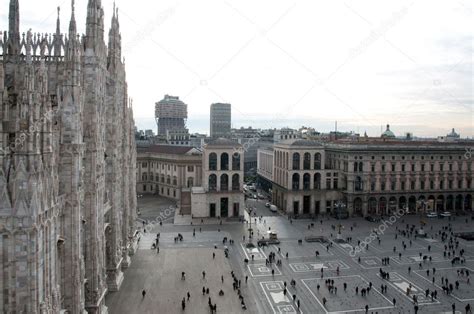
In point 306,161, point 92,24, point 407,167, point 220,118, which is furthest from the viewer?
A: point 220,118

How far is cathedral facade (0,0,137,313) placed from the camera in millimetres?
16234

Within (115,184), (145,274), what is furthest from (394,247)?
(115,184)

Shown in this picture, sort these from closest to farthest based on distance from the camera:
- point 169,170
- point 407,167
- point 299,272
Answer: point 299,272 < point 407,167 < point 169,170

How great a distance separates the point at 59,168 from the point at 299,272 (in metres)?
31.1

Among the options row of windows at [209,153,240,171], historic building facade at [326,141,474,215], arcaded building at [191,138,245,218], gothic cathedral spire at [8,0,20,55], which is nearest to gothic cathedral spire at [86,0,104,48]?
gothic cathedral spire at [8,0,20,55]

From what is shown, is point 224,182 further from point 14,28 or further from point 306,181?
point 14,28

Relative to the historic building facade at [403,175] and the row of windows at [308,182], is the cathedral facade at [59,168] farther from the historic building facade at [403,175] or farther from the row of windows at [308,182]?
the historic building facade at [403,175]

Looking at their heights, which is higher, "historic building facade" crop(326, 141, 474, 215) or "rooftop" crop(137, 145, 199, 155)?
"rooftop" crop(137, 145, 199, 155)

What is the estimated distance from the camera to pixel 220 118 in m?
187

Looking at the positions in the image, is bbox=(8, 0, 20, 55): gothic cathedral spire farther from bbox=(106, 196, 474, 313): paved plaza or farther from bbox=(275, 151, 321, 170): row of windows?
bbox=(275, 151, 321, 170): row of windows

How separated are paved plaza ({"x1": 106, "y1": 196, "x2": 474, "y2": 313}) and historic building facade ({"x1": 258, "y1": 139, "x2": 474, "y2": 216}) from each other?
11.7 metres

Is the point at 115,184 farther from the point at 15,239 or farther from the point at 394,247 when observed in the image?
the point at 394,247

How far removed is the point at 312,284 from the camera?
42812mm

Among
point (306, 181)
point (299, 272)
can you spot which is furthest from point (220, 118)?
point (299, 272)
